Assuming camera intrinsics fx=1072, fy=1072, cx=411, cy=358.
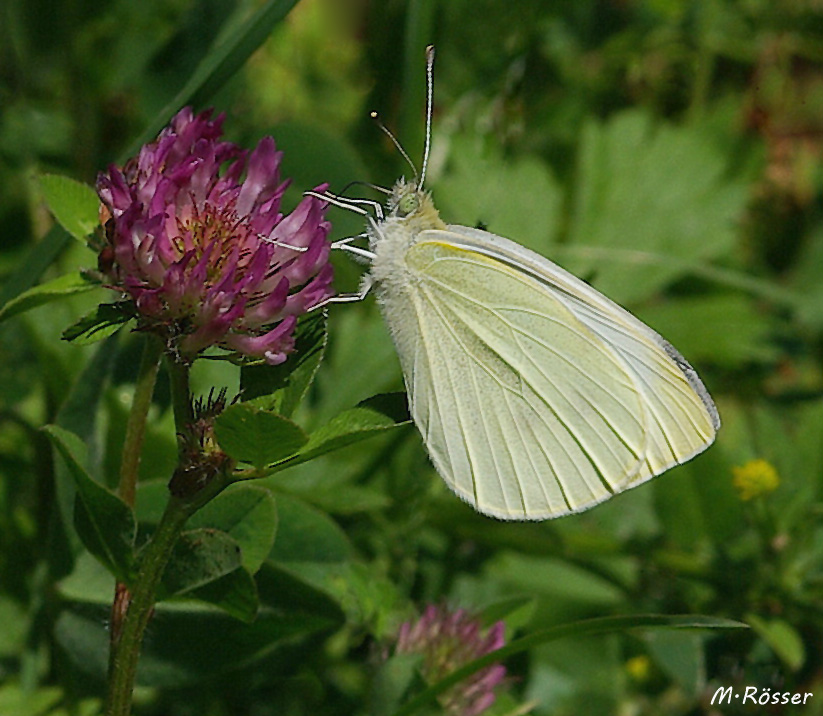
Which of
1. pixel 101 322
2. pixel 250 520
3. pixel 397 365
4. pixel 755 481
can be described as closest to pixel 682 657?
pixel 755 481

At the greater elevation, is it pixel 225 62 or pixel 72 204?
pixel 225 62

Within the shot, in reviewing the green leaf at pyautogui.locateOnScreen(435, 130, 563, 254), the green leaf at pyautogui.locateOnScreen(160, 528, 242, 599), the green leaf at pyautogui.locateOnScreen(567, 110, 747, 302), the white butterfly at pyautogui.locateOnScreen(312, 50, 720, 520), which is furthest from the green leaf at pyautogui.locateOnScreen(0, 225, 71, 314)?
the green leaf at pyautogui.locateOnScreen(567, 110, 747, 302)

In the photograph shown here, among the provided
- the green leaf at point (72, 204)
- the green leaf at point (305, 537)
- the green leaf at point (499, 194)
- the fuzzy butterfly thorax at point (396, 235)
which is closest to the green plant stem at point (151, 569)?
the green leaf at point (72, 204)

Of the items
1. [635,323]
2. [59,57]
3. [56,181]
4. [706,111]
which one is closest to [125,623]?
[56,181]

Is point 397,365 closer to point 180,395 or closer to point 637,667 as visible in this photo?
point 637,667

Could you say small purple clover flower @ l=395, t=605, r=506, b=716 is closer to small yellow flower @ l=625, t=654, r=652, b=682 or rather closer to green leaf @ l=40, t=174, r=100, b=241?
small yellow flower @ l=625, t=654, r=652, b=682

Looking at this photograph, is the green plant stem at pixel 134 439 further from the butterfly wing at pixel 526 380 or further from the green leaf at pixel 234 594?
the butterfly wing at pixel 526 380
